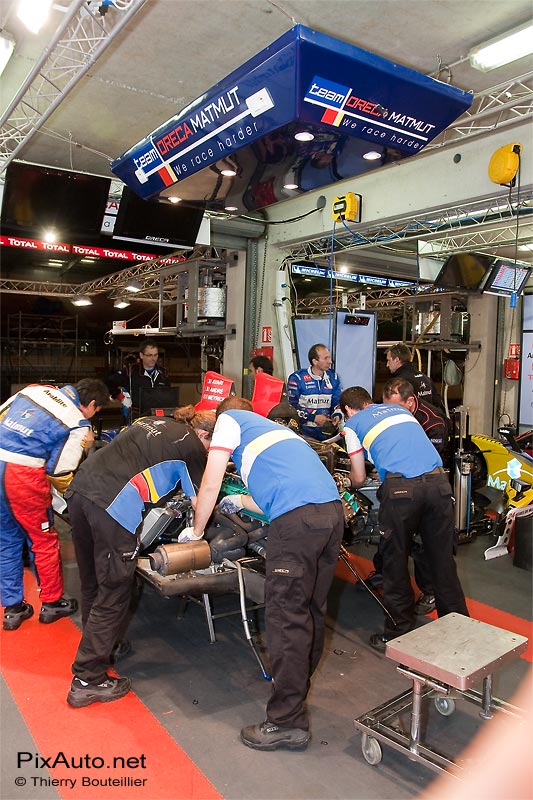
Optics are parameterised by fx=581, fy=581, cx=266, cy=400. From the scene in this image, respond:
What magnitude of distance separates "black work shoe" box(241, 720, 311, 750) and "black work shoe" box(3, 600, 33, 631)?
1.82m

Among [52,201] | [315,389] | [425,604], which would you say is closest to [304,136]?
[425,604]

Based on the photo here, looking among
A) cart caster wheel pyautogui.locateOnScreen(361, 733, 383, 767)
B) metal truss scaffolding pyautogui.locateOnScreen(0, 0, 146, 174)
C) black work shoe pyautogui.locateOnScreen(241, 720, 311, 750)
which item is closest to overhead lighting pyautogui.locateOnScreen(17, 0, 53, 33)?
metal truss scaffolding pyautogui.locateOnScreen(0, 0, 146, 174)

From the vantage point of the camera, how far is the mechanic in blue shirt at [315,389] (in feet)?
19.2

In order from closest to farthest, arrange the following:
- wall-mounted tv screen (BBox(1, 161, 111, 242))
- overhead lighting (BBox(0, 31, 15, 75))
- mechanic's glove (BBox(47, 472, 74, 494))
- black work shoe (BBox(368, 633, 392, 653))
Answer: black work shoe (BBox(368, 633, 392, 653)) → mechanic's glove (BBox(47, 472, 74, 494)) → overhead lighting (BBox(0, 31, 15, 75)) → wall-mounted tv screen (BBox(1, 161, 111, 242))

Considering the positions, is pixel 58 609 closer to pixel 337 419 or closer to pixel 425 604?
pixel 425 604

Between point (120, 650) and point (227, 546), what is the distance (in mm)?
889

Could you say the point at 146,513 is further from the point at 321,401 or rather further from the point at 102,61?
the point at 102,61

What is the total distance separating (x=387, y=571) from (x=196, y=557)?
1139 mm

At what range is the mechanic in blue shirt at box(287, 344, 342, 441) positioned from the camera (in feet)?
19.2

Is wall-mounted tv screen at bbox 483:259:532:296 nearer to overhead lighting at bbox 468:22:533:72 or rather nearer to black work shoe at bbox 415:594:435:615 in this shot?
overhead lighting at bbox 468:22:533:72

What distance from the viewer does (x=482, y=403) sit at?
10500 millimetres

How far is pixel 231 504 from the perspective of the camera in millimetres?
3250

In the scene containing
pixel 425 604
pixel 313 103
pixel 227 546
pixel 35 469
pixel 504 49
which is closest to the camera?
pixel 313 103

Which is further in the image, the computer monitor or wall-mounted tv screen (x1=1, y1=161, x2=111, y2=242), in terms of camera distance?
the computer monitor
